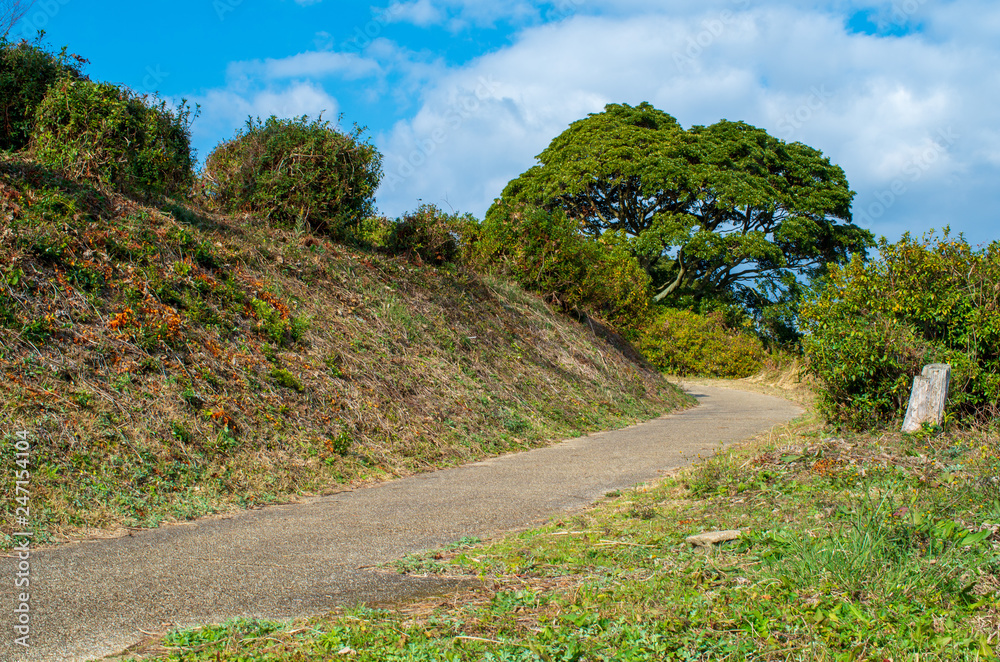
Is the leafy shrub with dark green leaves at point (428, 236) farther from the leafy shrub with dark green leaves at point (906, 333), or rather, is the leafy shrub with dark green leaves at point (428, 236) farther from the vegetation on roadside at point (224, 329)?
the leafy shrub with dark green leaves at point (906, 333)

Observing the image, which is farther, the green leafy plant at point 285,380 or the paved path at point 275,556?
the green leafy plant at point 285,380

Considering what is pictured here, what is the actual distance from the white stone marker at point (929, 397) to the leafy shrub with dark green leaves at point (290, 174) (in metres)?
10.0

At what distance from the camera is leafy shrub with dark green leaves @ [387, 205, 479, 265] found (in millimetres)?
16094

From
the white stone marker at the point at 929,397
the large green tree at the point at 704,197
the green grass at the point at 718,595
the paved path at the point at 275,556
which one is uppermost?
the large green tree at the point at 704,197

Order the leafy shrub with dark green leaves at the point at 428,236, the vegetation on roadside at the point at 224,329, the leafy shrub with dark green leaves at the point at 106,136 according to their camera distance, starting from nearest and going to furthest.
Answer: the vegetation on roadside at the point at 224,329
the leafy shrub with dark green leaves at the point at 106,136
the leafy shrub with dark green leaves at the point at 428,236

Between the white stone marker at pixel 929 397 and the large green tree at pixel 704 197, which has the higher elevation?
the large green tree at pixel 704 197

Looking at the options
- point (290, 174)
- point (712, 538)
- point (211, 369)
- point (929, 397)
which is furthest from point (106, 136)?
point (929, 397)

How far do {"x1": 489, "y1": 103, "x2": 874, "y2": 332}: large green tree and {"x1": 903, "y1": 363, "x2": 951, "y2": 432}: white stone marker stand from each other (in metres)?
24.3

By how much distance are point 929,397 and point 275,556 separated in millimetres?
6281

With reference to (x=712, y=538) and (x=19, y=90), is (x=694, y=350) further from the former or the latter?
(x=712, y=538)

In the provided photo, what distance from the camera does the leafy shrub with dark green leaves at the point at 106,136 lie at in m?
10.3

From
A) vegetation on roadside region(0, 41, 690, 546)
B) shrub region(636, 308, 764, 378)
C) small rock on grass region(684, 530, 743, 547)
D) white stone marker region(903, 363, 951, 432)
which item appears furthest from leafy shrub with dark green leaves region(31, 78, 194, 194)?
shrub region(636, 308, 764, 378)

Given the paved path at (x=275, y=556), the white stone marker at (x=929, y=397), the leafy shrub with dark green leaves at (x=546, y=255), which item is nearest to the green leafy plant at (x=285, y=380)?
the paved path at (x=275, y=556)

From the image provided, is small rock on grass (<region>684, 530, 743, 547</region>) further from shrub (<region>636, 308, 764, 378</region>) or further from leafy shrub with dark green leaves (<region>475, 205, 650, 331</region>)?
shrub (<region>636, 308, 764, 378</region>)
